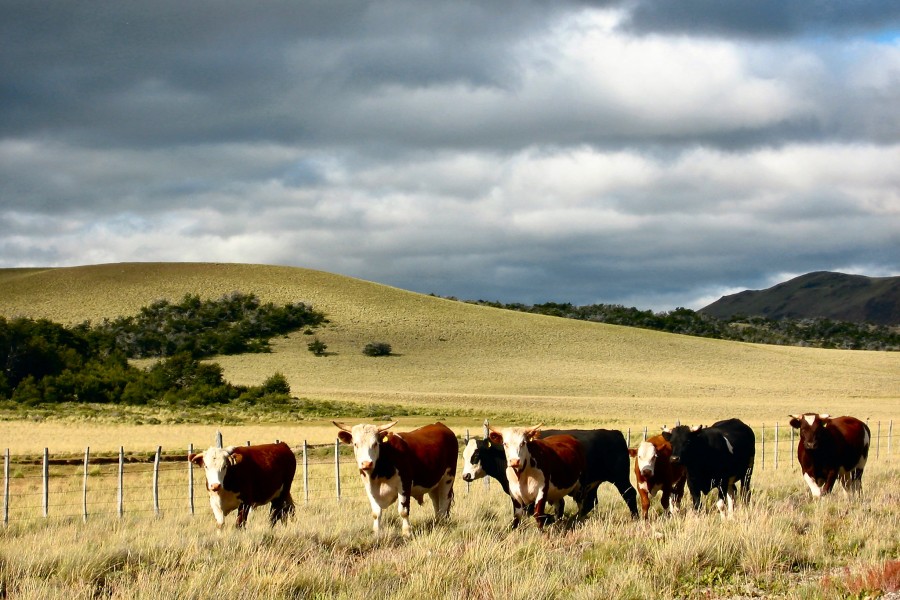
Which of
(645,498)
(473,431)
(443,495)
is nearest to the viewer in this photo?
(645,498)

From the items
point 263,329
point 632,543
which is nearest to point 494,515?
point 632,543

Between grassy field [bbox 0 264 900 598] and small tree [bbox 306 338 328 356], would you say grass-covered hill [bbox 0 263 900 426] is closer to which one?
grassy field [bbox 0 264 900 598]

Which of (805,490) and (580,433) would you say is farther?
(805,490)

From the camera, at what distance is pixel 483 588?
956cm

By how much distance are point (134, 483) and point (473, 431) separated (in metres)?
18.7

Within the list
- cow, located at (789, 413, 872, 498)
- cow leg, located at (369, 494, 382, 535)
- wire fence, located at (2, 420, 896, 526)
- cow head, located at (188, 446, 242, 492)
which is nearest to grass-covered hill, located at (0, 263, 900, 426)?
wire fence, located at (2, 420, 896, 526)

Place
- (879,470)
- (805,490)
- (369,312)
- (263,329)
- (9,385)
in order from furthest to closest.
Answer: (369,312) → (263,329) → (9,385) → (879,470) → (805,490)

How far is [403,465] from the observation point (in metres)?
13.8

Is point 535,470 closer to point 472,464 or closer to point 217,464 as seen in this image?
point 472,464

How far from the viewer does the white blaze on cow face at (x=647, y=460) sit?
590 inches

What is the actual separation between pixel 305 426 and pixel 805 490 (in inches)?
1210

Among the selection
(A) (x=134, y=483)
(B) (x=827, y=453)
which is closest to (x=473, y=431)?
(A) (x=134, y=483)

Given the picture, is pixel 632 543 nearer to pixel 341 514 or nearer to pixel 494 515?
pixel 494 515

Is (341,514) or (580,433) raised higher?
(580,433)
